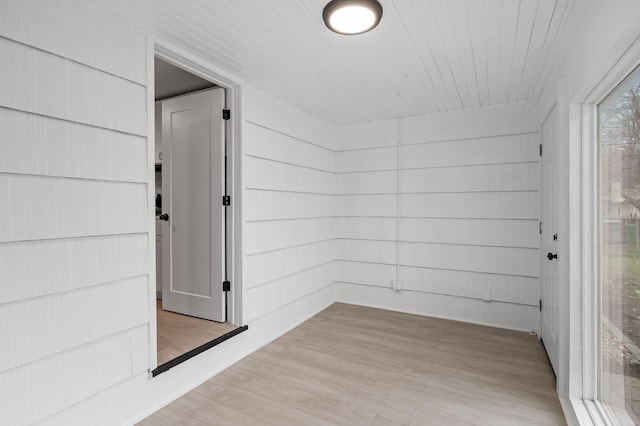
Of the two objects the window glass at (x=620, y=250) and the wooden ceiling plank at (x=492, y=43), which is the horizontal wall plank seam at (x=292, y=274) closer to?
the window glass at (x=620, y=250)

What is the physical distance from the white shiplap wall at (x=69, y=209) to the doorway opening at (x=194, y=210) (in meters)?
0.81

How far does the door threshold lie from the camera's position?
6.84ft

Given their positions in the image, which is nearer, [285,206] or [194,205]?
[194,205]

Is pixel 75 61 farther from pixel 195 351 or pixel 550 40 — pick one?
pixel 550 40

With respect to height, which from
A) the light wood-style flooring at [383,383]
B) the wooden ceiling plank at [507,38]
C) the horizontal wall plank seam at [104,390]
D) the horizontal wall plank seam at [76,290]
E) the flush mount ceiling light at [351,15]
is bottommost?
the light wood-style flooring at [383,383]

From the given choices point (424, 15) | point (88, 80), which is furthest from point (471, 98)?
point (88, 80)

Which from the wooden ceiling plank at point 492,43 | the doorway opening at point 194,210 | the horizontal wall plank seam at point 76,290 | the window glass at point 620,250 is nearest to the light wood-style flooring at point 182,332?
the doorway opening at point 194,210

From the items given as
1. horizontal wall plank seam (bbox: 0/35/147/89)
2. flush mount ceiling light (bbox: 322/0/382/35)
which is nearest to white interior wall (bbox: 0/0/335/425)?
horizontal wall plank seam (bbox: 0/35/147/89)

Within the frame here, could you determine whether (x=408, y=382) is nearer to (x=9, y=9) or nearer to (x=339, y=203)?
(x=339, y=203)

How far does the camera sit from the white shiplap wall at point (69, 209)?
1.45 meters

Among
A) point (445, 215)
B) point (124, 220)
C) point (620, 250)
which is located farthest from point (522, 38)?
point (124, 220)

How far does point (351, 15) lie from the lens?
1.77 metres

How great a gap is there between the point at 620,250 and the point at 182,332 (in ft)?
9.55

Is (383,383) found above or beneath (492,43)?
beneath
